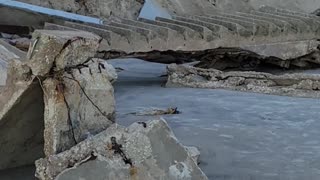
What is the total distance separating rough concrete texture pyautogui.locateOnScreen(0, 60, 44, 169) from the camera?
6.01 ft

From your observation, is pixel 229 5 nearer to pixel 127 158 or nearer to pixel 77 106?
pixel 77 106

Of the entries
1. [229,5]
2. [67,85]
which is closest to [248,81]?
[67,85]

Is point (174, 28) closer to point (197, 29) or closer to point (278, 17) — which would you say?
point (197, 29)

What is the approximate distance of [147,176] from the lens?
1633 mm

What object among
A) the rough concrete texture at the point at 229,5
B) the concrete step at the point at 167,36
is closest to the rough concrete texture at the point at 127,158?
the concrete step at the point at 167,36

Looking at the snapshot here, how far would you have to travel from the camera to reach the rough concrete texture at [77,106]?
175 cm

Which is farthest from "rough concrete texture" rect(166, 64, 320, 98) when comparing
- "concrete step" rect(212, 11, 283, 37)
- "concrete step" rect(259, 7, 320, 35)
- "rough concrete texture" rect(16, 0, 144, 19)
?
"concrete step" rect(259, 7, 320, 35)

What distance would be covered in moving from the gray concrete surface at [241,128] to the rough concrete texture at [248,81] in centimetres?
17

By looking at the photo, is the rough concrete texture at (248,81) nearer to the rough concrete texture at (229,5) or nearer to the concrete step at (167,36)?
the concrete step at (167,36)

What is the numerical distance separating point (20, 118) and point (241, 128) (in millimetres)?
1093

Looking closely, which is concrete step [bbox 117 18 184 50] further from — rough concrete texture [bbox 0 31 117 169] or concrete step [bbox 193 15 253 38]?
rough concrete texture [bbox 0 31 117 169]

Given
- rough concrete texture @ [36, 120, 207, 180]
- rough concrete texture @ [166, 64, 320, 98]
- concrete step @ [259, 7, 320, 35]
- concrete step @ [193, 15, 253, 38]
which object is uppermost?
concrete step @ [259, 7, 320, 35]

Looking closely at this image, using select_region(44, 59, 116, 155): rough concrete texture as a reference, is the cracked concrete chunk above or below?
above


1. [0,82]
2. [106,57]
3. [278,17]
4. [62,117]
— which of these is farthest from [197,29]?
[62,117]
